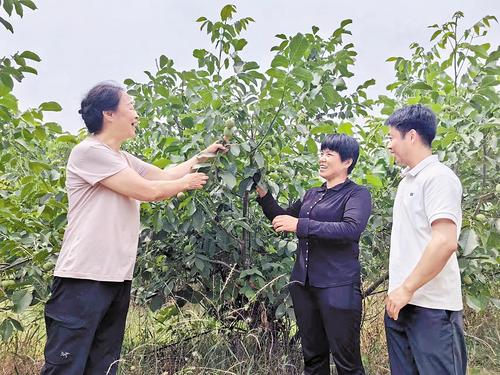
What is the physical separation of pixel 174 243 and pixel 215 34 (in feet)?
3.81

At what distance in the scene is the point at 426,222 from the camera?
6.09ft

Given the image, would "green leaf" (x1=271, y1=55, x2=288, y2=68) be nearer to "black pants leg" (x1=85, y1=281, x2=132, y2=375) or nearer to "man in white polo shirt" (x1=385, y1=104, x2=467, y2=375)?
"man in white polo shirt" (x1=385, y1=104, x2=467, y2=375)

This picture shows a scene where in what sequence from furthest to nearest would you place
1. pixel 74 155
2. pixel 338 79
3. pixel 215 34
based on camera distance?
pixel 338 79
pixel 215 34
pixel 74 155

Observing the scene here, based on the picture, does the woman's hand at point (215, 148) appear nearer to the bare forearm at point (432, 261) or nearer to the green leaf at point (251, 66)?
the green leaf at point (251, 66)

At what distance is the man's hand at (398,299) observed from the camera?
1.80 meters

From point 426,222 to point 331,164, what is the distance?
0.70 m

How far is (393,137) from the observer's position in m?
2.02

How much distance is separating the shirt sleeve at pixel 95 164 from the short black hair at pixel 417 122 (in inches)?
42.7

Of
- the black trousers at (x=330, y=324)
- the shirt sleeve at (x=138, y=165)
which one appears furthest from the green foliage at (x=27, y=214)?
the black trousers at (x=330, y=324)

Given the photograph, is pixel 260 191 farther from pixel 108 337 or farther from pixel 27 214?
pixel 27 214

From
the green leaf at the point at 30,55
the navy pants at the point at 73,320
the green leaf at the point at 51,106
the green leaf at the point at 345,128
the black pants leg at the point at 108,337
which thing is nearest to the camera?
the navy pants at the point at 73,320

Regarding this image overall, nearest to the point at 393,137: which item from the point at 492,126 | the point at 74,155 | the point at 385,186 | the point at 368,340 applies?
the point at 492,126

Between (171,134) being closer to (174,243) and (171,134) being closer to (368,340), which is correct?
(174,243)

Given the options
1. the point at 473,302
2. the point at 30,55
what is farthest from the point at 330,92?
the point at 30,55
